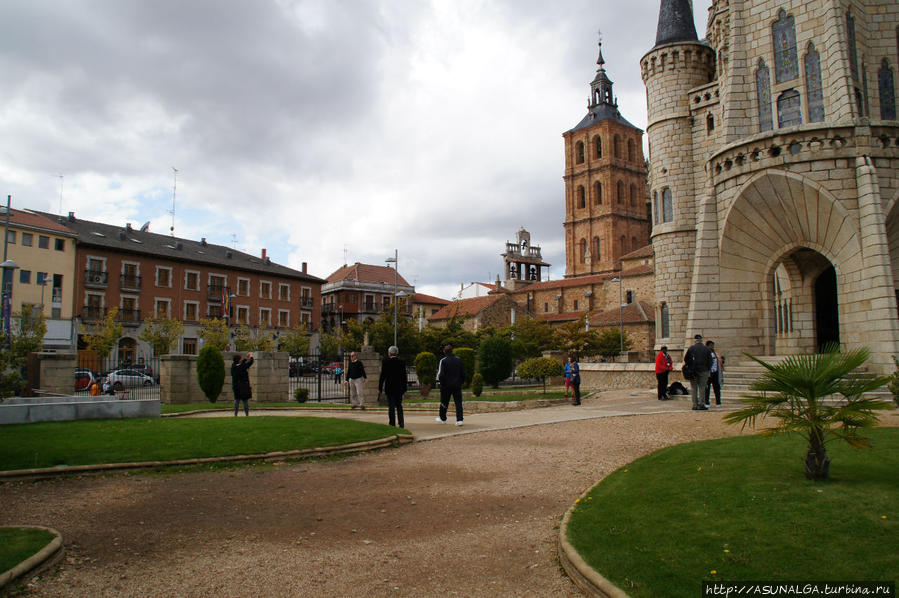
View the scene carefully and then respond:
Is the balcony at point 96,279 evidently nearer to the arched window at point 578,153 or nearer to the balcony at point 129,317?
the balcony at point 129,317

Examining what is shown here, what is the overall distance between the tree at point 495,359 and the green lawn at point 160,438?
62.3 ft

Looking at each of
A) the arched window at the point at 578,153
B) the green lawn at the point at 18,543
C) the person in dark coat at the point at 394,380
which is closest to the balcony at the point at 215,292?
the person in dark coat at the point at 394,380

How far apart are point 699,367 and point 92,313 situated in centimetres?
4608

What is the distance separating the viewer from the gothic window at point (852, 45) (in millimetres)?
18222

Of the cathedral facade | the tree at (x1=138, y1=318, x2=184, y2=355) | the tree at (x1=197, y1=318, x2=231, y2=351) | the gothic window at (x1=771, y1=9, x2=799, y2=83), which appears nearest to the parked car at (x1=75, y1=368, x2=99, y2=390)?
the tree at (x1=138, y1=318, x2=184, y2=355)

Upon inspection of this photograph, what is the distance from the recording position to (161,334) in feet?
144

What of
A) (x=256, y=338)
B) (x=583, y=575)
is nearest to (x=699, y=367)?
(x=583, y=575)

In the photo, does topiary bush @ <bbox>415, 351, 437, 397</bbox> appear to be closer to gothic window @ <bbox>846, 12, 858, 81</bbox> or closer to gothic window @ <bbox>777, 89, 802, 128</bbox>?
gothic window @ <bbox>777, 89, 802, 128</bbox>

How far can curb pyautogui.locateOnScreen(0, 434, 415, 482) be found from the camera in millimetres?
7539

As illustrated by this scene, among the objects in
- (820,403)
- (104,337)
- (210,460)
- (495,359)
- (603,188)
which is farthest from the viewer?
(603,188)

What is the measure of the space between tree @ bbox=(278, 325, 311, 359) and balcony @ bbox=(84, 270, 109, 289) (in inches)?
573

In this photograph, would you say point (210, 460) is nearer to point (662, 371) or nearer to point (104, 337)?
point (662, 371)

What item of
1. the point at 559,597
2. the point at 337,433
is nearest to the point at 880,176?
the point at 337,433

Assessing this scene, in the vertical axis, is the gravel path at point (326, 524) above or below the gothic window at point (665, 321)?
below
